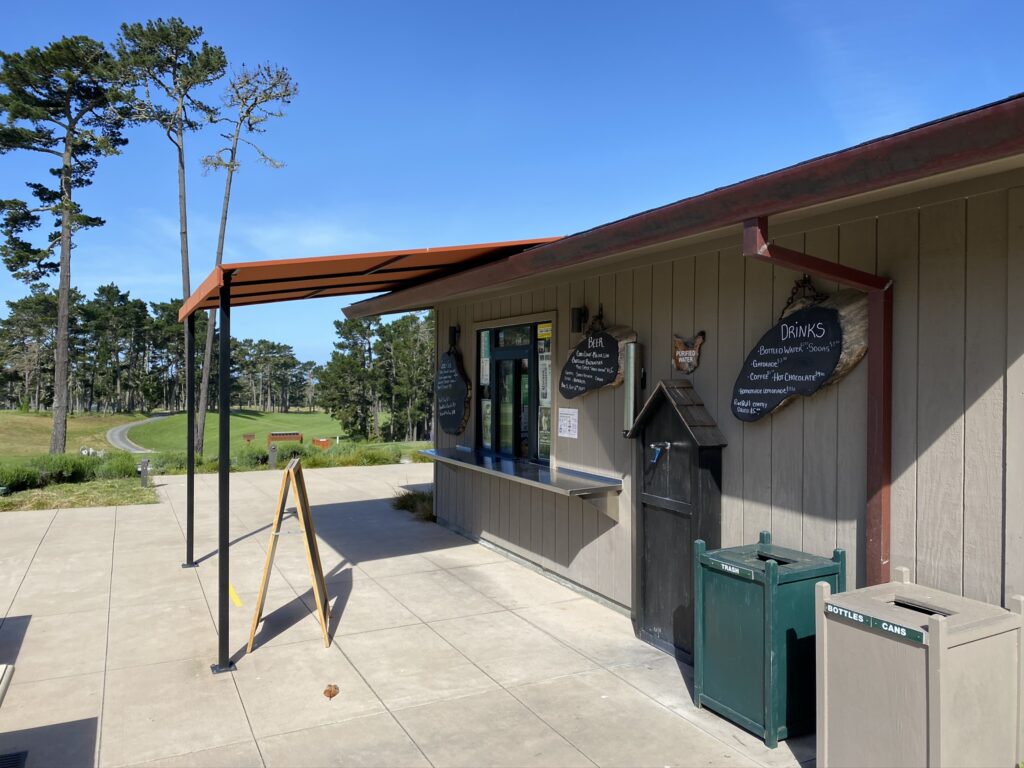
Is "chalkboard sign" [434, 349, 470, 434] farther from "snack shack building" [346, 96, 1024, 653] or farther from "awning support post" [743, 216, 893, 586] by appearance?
"awning support post" [743, 216, 893, 586]

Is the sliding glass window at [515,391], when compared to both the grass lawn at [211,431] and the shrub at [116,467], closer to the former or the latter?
the shrub at [116,467]

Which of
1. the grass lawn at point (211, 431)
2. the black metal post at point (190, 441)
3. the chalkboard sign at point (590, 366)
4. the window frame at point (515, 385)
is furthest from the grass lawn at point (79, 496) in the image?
the grass lawn at point (211, 431)

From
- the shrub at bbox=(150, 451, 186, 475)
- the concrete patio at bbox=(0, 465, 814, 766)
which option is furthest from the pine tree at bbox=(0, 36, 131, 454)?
the concrete patio at bbox=(0, 465, 814, 766)

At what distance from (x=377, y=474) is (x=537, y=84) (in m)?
9.28

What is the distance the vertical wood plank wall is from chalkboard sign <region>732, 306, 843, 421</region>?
0.10 meters

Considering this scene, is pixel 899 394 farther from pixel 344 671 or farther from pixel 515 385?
pixel 515 385

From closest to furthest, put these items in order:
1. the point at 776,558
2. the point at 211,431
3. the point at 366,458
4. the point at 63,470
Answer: the point at 776,558
the point at 63,470
the point at 366,458
the point at 211,431

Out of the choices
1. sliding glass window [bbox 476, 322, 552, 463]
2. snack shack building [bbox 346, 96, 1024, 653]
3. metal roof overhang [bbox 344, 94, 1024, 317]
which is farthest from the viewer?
sliding glass window [bbox 476, 322, 552, 463]

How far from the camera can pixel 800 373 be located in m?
3.72

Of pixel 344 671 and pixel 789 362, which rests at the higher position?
pixel 789 362

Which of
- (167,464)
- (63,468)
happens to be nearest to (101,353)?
(167,464)

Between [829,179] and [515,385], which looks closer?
[829,179]

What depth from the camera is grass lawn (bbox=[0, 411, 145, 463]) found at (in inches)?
1578

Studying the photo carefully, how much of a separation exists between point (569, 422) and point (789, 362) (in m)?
2.41
